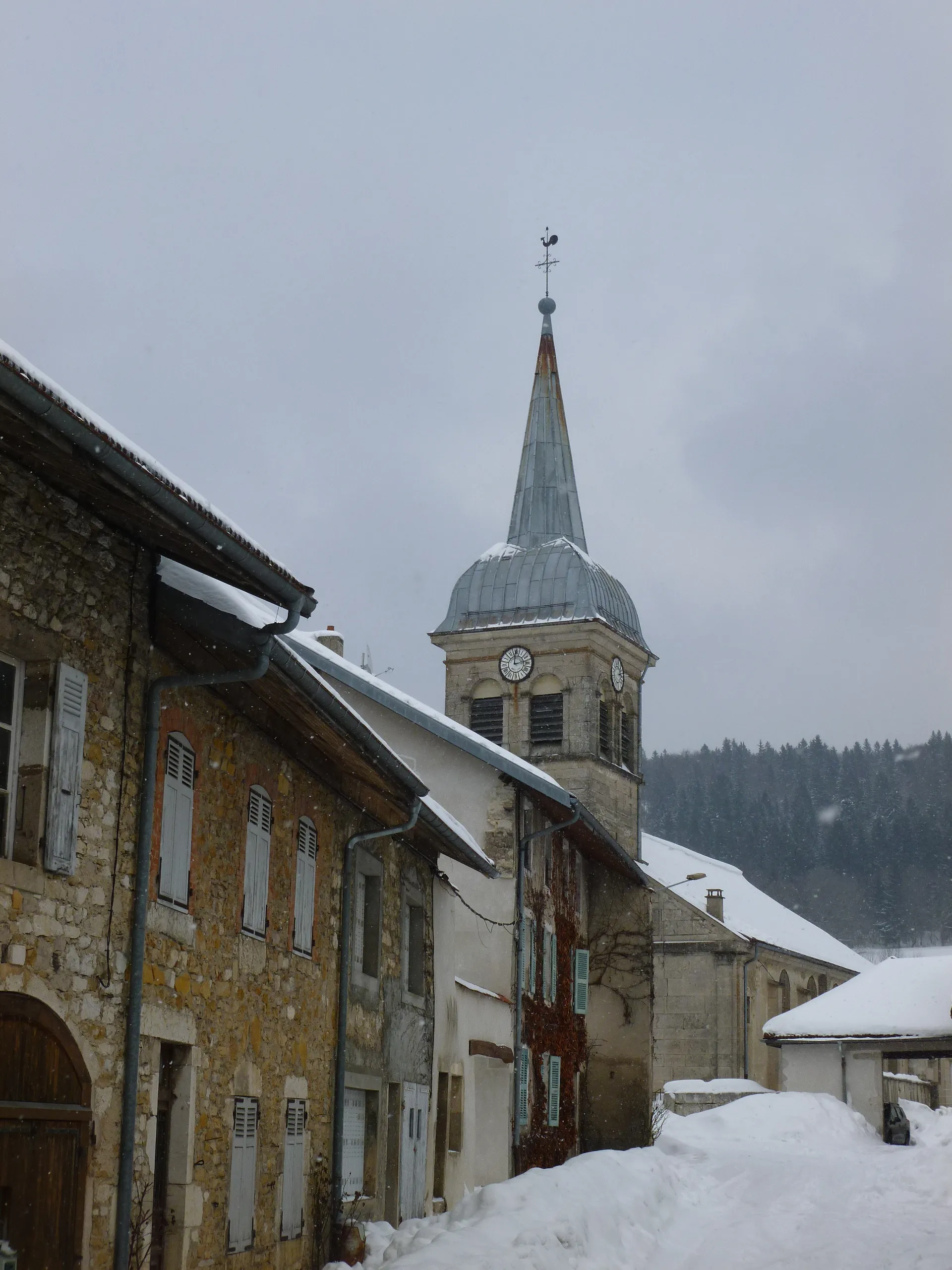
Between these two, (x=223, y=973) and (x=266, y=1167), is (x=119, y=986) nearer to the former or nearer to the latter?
(x=223, y=973)

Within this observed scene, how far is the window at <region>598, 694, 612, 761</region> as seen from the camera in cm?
4941

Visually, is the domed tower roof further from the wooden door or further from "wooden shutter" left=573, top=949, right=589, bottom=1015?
the wooden door

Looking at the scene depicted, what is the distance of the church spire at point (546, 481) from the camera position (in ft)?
177

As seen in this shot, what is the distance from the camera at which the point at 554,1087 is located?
79.5ft

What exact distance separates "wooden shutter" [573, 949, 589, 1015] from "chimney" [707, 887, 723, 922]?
82.8 feet

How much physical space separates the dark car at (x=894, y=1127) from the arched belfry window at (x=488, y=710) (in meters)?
18.5

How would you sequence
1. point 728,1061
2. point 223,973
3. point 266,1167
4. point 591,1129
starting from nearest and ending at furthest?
1. point 223,973
2. point 266,1167
3. point 591,1129
4. point 728,1061

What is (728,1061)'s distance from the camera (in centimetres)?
4812

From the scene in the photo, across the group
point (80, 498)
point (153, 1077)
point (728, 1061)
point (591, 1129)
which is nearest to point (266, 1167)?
point (153, 1077)

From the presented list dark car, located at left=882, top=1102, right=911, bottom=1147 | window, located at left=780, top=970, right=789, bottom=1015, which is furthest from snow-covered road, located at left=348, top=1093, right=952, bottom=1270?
window, located at left=780, top=970, right=789, bottom=1015

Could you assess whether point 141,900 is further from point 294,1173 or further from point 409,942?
point 409,942

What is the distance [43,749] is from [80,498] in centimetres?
130

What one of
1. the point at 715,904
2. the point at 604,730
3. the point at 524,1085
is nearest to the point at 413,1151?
the point at 524,1085

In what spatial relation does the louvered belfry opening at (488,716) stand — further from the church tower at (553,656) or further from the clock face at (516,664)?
the clock face at (516,664)
